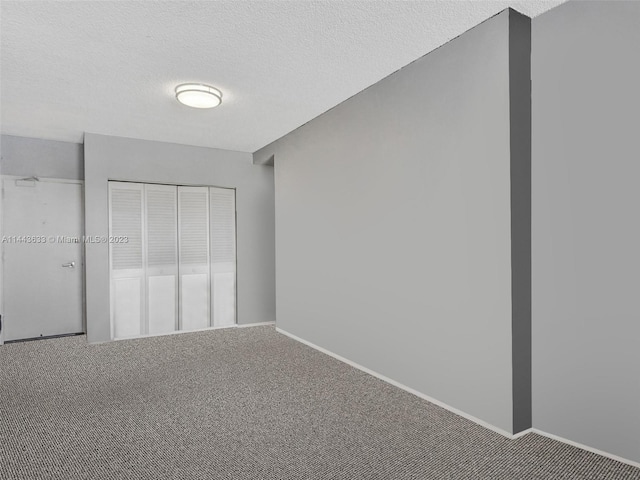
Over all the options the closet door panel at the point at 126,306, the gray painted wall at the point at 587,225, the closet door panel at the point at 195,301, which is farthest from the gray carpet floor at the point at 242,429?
the closet door panel at the point at 195,301

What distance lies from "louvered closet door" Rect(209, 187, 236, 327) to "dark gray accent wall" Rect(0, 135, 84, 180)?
1804 millimetres

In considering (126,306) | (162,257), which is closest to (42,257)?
(126,306)

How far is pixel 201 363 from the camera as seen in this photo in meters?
4.11

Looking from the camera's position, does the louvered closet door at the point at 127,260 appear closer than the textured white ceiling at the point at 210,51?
No

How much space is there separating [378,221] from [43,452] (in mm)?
2838

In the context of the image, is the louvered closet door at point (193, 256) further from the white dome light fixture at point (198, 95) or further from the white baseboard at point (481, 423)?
the white baseboard at point (481, 423)

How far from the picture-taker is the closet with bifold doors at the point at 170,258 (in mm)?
5262

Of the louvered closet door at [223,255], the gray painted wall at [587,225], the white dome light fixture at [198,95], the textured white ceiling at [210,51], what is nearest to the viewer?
the gray painted wall at [587,225]

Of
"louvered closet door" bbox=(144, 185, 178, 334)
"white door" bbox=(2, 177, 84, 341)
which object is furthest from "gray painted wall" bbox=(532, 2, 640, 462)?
"white door" bbox=(2, 177, 84, 341)

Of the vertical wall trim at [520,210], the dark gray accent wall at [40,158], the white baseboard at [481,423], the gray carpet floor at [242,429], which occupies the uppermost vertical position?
the dark gray accent wall at [40,158]

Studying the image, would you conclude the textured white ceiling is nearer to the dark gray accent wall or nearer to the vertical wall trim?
the vertical wall trim

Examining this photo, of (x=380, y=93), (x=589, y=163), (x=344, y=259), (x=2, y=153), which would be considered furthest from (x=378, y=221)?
(x=2, y=153)

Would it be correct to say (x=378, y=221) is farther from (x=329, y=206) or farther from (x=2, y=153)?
(x=2, y=153)

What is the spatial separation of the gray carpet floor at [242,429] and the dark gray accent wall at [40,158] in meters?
2.46
